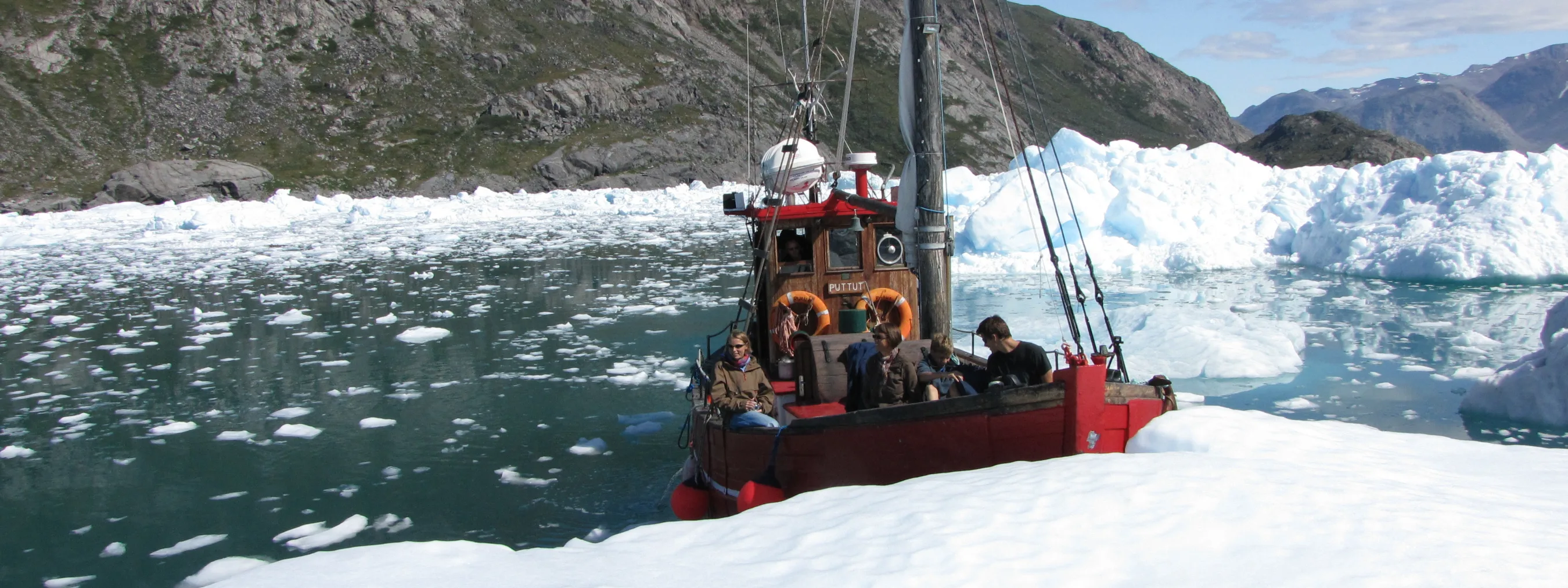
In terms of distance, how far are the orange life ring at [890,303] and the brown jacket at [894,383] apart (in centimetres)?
260

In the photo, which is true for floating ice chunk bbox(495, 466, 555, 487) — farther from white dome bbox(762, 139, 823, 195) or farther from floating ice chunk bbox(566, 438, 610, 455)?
white dome bbox(762, 139, 823, 195)

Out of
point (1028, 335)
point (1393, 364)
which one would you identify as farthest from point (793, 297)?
point (1393, 364)

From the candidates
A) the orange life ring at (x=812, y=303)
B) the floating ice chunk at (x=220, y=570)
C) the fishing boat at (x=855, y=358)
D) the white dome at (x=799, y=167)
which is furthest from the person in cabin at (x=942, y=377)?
the floating ice chunk at (x=220, y=570)

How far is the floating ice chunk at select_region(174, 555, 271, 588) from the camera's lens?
7.13m

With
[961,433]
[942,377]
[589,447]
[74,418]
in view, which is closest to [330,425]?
[74,418]

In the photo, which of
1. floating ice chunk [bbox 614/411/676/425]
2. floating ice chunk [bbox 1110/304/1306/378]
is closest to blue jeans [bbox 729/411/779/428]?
floating ice chunk [bbox 614/411/676/425]

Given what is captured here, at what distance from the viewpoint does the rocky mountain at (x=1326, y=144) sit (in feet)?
184

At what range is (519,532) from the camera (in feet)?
26.8

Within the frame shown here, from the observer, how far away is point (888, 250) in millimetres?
10172

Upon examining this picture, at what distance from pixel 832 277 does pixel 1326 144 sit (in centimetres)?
5927

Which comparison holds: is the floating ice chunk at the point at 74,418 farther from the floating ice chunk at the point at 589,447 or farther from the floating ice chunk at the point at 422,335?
the floating ice chunk at the point at 589,447

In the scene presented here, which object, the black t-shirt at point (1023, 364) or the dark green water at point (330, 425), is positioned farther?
the dark green water at point (330, 425)

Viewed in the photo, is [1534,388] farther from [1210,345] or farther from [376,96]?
[376,96]

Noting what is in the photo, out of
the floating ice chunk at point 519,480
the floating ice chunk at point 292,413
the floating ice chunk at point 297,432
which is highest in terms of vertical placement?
the floating ice chunk at point 292,413
